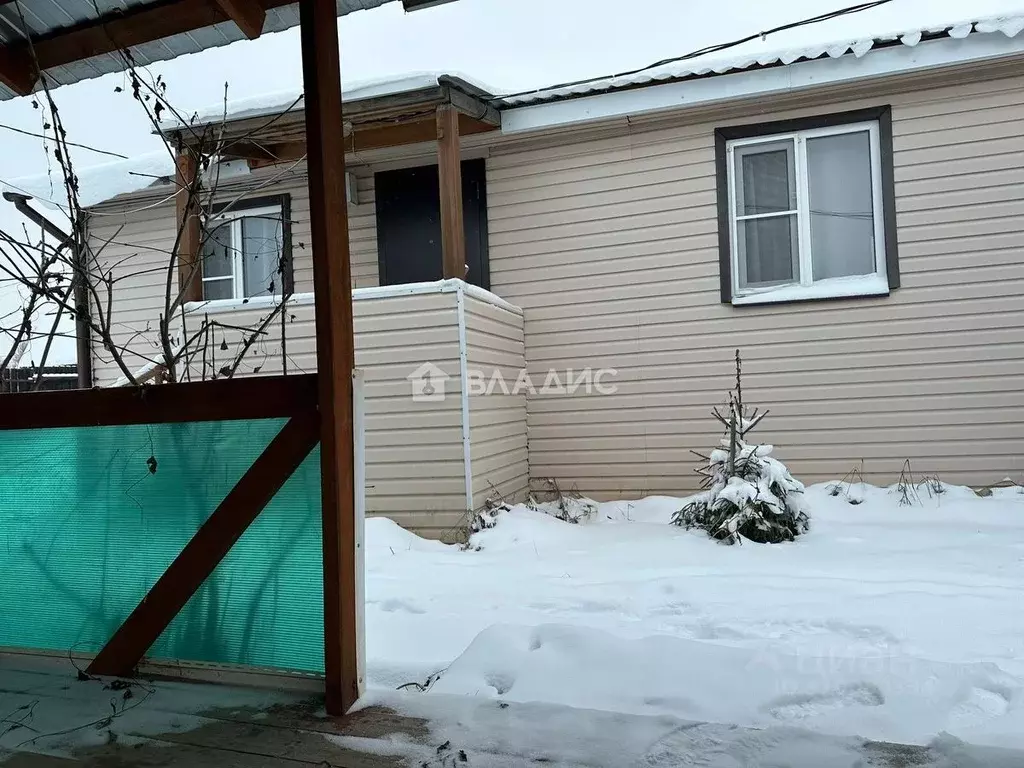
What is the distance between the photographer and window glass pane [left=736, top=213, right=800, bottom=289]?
6.40 m

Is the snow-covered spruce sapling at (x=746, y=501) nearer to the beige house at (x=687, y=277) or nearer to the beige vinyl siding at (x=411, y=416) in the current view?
the beige house at (x=687, y=277)

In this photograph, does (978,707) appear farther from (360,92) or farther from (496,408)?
(360,92)

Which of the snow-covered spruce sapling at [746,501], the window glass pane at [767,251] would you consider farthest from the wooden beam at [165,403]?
the window glass pane at [767,251]

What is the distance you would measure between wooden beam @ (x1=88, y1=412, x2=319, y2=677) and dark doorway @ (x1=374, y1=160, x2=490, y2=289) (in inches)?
191

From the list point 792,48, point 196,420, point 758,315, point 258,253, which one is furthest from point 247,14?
point 258,253

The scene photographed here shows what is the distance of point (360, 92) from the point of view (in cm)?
587

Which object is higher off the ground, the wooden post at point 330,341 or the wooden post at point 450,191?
the wooden post at point 450,191

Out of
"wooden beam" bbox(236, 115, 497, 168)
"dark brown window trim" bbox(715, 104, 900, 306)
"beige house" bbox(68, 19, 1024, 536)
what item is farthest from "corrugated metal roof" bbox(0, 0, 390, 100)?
"dark brown window trim" bbox(715, 104, 900, 306)

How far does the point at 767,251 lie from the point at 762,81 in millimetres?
1390

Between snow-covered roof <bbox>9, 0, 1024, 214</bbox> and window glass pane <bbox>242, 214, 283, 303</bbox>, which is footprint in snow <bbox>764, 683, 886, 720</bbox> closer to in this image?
snow-covered roof <bbox>9, 0, 1024, 214</bbox>

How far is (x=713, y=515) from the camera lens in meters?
5.13

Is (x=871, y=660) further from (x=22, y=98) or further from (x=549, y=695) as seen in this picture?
(x=22, y=98)

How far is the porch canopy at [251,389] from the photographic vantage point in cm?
232

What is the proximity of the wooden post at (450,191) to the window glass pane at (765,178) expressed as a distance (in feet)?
8.17
